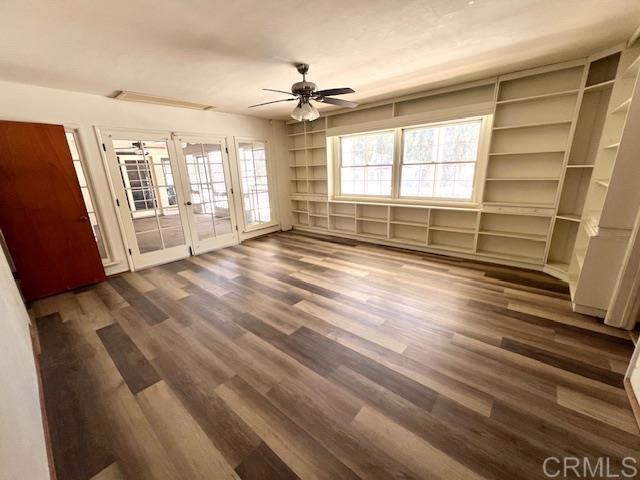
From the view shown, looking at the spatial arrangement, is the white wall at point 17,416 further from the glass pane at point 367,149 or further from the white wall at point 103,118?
the glass pane at point 367,149

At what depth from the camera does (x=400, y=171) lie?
4.62m

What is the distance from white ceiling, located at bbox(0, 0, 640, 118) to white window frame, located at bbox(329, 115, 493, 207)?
779 millimetres

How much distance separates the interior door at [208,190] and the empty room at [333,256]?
0.15 ft

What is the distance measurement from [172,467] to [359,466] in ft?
3.19

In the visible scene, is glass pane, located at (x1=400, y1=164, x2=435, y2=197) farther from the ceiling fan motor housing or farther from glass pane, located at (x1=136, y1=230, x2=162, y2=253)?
glass pane, located at (x1=136, y1=230, x2=162, y2=253)

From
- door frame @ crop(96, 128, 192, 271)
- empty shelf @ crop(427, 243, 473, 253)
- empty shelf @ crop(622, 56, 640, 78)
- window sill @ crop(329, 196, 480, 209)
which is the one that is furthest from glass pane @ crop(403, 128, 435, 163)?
door frame @ crop(96, 128, 192, 271)

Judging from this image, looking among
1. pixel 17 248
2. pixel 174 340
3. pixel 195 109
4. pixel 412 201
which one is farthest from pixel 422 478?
pixel 195 109

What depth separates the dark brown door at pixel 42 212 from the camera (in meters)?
2.92

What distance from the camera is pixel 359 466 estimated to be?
4.22ft

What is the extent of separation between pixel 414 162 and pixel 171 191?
14.2ft

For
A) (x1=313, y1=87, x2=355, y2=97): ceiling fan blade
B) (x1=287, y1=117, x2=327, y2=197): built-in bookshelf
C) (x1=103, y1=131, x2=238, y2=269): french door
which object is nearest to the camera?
(x1=313, y1=87, x2=355, y2=97): ceiling fan blade

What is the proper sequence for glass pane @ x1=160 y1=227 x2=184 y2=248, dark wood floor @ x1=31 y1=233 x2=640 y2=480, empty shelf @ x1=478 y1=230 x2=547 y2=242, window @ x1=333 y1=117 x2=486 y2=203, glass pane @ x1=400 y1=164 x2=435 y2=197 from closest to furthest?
dark wood floor @ x1=31 y1=233 x2=640 y2=480, empty shelf @ x1=478 y1=230 x2=547 y2=242, window @ x1=333 y1=117 x2=486 y2=203, glass pane @ x1=400 y1=164 x2=435 y2=197, glass pane @ x1=160 y1=227 x2=184 y2=248

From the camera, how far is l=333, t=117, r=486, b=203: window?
3961 mm

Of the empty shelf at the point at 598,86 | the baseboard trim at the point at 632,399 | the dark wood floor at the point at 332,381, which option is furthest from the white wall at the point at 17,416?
the empty shelf at the point at 598,86
